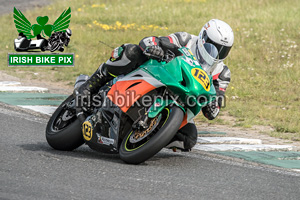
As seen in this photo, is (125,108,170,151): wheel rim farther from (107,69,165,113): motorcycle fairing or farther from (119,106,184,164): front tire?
(107,69,165,113): motorcycle fairing

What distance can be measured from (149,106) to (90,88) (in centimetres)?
110

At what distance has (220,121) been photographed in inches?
428

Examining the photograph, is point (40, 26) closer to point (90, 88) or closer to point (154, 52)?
point (90, 88)

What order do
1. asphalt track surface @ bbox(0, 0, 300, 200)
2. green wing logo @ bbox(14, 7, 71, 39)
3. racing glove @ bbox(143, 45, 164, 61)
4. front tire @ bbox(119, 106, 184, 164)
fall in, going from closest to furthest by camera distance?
asphalt track surface @ bbox(0, 0, 300, 200), front tire @ bbox(119, 106, 184, 164), racing glove @ bbox(143, 45, 164, 61), green wing logo @ bbox(14, 7, 71, 39)

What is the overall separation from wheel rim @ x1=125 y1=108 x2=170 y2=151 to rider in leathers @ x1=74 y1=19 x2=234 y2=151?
0.64 metres

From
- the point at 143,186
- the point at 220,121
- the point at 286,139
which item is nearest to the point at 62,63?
the point at 220,121

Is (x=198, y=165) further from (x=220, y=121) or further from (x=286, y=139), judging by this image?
(x=220, y=121)

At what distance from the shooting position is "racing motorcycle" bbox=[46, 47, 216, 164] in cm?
630

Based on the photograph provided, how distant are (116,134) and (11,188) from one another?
1.68m

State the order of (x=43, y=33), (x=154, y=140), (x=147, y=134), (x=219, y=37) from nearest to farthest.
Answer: (x=154, y=140) < (x=147, y=134) < (x=219, y=37) < (x=43, y=33)

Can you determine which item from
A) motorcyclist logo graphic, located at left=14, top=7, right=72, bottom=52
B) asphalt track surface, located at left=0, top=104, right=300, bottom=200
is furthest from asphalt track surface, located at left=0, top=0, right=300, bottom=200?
motorcyclist logo graphic, located at left=14, top=7, right=72, bottom=52

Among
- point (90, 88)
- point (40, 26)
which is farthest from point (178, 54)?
point (40, 26)

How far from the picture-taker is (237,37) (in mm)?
18672

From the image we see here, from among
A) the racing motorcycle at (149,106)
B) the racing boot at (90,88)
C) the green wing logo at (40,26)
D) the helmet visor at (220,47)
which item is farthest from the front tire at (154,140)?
the green wing logo at (40,26)
